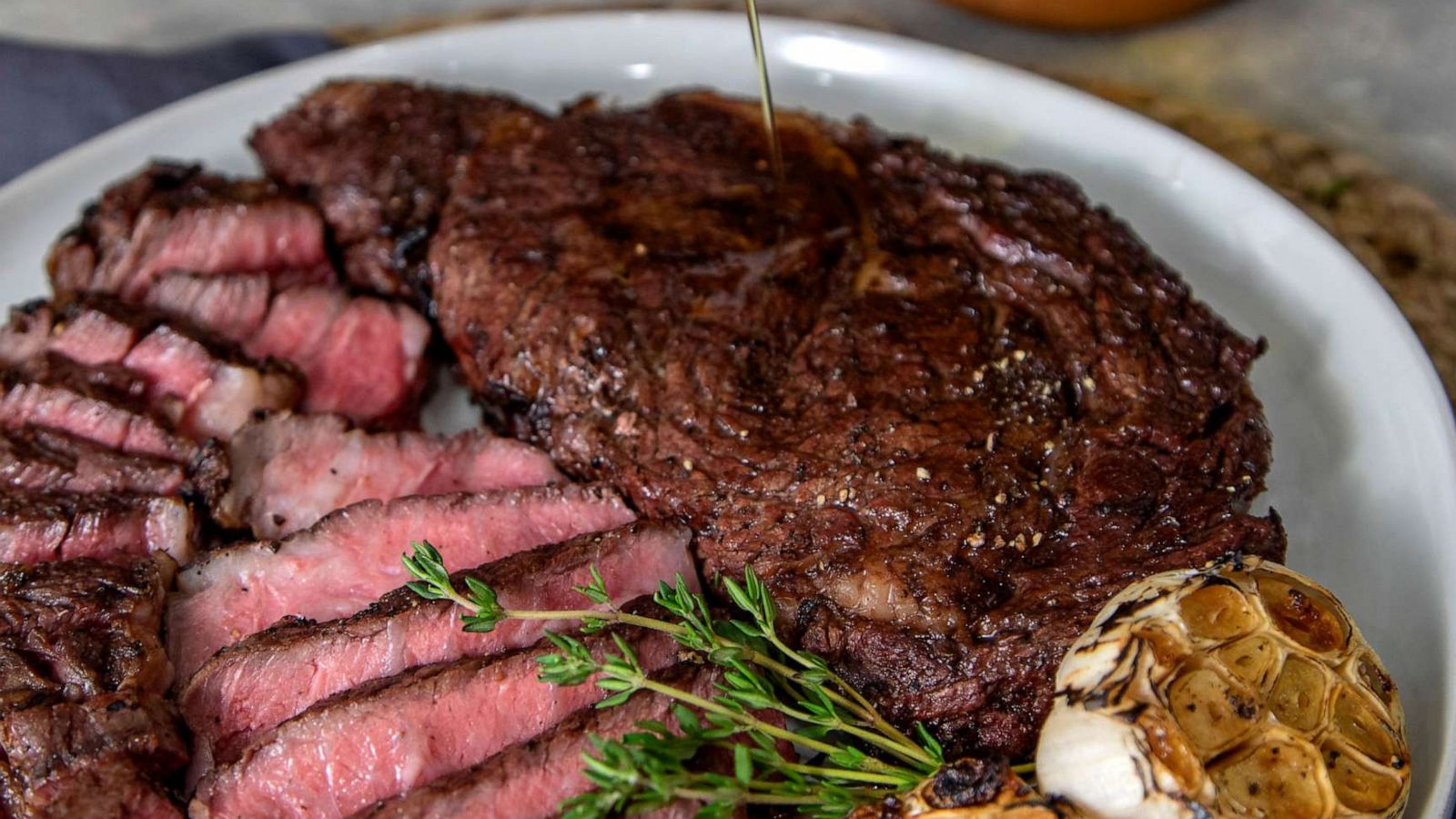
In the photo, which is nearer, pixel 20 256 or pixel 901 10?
pixel 20 256

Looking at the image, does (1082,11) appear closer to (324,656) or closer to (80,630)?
(324,656)

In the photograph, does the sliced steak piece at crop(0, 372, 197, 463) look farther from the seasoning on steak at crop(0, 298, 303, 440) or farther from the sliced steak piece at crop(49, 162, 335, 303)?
the sliced steak piece at crop(49, 162, 335, 303)

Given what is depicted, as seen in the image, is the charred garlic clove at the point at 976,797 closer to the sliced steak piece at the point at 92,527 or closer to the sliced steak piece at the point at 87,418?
the sliced steak piece at the point at 92,527

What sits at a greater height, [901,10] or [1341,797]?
[901,10]

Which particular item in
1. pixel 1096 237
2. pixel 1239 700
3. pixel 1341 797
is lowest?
pixel 1341 797

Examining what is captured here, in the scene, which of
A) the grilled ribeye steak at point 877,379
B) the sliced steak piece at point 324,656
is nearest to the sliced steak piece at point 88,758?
the sliced steak piece at point 324,656

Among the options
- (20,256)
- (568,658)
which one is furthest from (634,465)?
(20,256)

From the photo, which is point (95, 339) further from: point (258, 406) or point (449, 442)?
point (449, 442)
